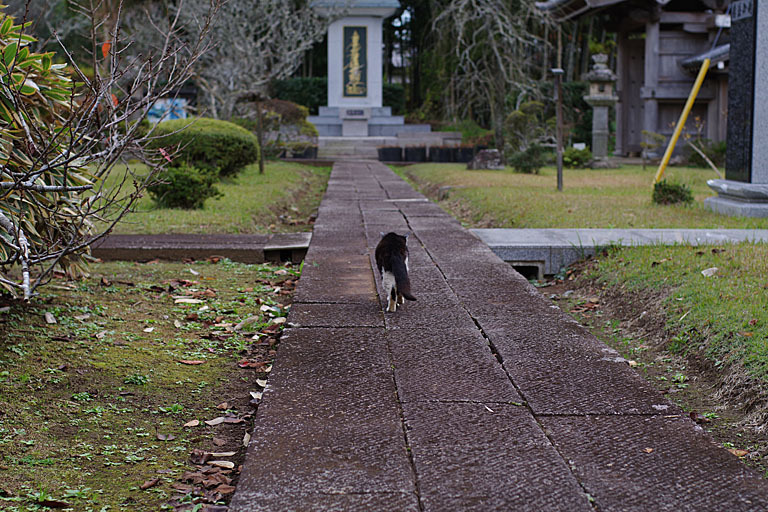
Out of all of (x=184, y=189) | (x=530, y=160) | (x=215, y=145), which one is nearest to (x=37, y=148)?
(x=184, y=189)

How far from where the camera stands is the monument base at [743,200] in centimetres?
852

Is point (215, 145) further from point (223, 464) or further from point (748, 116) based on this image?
point (223, 464)

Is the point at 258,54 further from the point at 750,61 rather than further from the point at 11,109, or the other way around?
the point at 11,109

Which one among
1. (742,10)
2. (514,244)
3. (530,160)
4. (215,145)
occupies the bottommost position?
(514,244)

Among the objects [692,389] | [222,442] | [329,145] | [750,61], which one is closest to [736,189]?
[750,61]

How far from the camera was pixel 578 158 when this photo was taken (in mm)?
17734

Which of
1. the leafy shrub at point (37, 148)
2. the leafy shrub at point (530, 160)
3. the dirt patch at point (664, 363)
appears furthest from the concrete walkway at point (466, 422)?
the leafy shrub at point (530, 160)

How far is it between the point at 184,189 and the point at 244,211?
0.75 meters

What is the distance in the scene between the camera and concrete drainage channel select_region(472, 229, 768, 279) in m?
6.59

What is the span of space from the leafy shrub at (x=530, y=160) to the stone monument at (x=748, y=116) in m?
6.70

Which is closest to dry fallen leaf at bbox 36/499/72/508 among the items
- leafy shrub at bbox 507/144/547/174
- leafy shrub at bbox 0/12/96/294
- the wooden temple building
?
leafy shrub at bbox 0/12/96/294

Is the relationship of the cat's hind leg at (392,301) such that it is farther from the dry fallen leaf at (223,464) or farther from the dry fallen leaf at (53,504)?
the dry fallen leaf at (53,504)

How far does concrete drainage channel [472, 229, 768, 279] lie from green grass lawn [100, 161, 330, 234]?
9.77 feet

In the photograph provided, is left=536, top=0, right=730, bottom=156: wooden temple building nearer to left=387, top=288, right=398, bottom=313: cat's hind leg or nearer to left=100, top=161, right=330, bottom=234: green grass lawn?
left=100, top=161, right=330, bottom=234: green grass lawn
